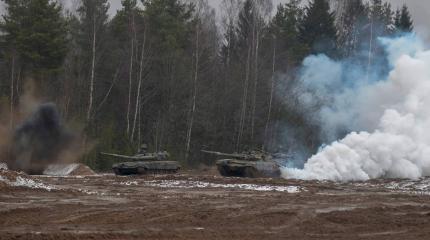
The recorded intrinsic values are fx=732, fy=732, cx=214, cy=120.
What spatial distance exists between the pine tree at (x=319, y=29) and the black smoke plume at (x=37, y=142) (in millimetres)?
24835

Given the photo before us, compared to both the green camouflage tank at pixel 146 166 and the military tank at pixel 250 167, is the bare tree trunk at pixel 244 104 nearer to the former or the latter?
the green camouflage tank at pixel 146 166

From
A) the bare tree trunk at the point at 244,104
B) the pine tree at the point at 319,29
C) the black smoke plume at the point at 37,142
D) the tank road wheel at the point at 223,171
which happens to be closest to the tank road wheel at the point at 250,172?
the tank road wheel at the point at 223,171

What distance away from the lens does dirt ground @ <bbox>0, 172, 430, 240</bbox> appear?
14.0 metres

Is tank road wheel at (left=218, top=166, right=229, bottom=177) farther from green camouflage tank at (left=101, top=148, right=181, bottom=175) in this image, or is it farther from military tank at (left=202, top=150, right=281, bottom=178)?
green camouflage tank at (left=101, top=148, right=181, bottom=175)

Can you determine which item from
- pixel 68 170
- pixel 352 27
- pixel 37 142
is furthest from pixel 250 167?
pixel 352 27

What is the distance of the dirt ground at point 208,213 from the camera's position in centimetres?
1401

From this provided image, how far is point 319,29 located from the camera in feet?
194

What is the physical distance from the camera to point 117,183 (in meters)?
28.4

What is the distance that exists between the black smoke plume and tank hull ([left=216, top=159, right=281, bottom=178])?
10.3m

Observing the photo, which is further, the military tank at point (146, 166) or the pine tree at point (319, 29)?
the pine tree at point (319, 29)

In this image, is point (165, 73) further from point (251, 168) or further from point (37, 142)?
point (251, 168)

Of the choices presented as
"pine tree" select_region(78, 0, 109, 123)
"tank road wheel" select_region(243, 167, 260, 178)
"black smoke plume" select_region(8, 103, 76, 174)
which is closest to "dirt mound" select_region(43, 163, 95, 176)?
"black smoke plume" select_region(8, 103, 76, 174)

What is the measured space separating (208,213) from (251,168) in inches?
716

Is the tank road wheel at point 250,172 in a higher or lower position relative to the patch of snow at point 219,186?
higher
